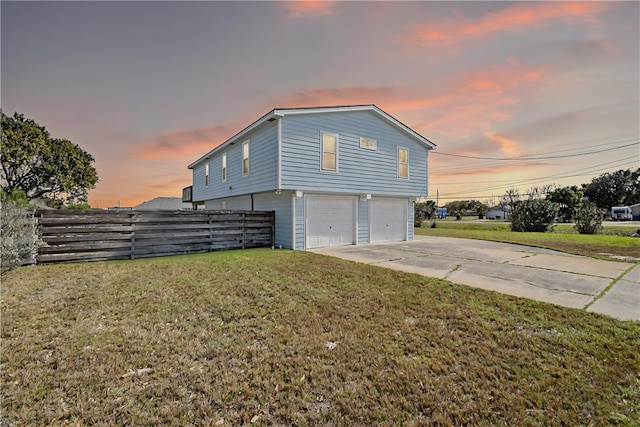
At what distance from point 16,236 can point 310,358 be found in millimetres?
8613

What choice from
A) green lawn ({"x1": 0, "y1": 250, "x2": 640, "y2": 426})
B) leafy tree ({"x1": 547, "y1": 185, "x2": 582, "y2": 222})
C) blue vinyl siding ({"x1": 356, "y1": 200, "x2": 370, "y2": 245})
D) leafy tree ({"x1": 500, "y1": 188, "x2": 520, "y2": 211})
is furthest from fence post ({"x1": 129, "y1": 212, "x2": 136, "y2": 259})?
leafy tree ({"x1": 500, "y1": 188, "x2": 520, "y2": 211})

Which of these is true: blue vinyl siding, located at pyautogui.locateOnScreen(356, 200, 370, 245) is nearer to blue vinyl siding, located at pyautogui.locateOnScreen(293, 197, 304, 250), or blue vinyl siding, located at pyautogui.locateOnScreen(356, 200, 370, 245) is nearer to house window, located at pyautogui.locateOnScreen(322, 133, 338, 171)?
house window, located at pyautogui.locateOnScreen(322, 133, 338, 171)

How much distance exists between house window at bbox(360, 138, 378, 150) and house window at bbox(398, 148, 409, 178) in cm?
172

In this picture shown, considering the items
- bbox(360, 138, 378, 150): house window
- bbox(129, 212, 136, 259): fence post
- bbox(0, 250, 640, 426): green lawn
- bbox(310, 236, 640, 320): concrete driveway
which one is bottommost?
bbox(0, 250, 640, 426): green lawn

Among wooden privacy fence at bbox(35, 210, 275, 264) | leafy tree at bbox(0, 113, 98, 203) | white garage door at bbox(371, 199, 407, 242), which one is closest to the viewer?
wooden privacy fence at bbox(35, 210, 275, 264)

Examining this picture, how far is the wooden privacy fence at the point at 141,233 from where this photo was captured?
8.28 meters

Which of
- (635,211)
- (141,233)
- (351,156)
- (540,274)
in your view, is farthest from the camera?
(635,211)

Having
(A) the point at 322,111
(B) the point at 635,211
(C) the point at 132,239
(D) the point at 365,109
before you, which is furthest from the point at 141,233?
(B) the point at 635,211

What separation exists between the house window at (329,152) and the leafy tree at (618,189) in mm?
61207

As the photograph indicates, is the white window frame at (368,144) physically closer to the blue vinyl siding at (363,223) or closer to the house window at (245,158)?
the blue vinyl siding at (363,223)

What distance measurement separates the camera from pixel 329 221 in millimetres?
12539

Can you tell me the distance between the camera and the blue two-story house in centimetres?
1118

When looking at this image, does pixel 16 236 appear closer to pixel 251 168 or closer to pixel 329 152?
pixel 251 168

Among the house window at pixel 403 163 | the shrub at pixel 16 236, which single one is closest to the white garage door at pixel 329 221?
the house window at pixel 403 163
